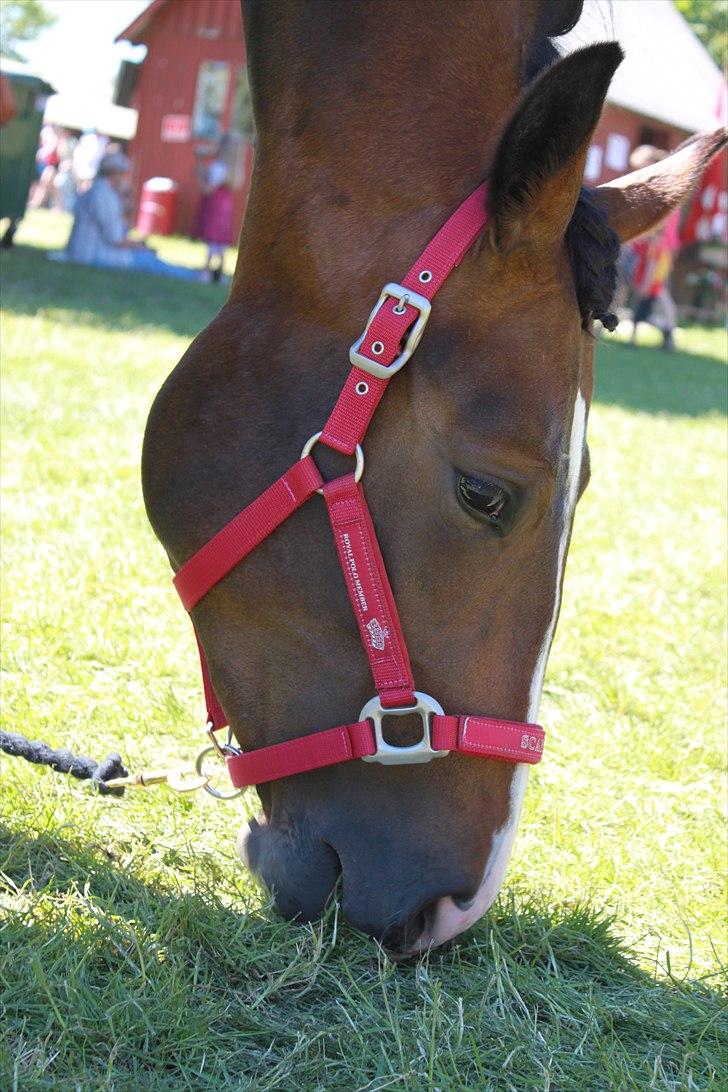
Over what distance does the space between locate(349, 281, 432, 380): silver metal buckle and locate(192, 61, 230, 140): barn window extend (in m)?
23.9

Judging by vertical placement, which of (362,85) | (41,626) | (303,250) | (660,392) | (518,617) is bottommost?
(660,392)

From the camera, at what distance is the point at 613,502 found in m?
6.57

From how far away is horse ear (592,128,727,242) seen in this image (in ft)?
8.02

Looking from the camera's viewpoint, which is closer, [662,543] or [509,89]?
[509,89]

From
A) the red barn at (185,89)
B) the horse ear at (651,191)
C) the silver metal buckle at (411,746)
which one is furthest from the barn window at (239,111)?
the silver metal buckle at (411,746)

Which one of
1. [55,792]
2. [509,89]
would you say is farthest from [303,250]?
[55,792]

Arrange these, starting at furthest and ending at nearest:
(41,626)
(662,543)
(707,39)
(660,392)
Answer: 1. (707,39)
2. (660,392)
3. (662,543)
4. (41,626)

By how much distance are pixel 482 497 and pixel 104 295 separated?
1063 centimetres

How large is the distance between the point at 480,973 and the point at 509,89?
5.50 ft

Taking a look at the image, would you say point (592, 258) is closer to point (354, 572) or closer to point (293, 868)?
point (354, 572)

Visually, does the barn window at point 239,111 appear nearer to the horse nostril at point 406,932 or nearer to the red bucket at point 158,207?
the red bucket at point 158,207

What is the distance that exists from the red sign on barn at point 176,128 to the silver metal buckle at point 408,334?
80.3 feet

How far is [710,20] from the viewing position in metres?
33.8

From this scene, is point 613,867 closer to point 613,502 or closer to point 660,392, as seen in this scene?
point 613,502
